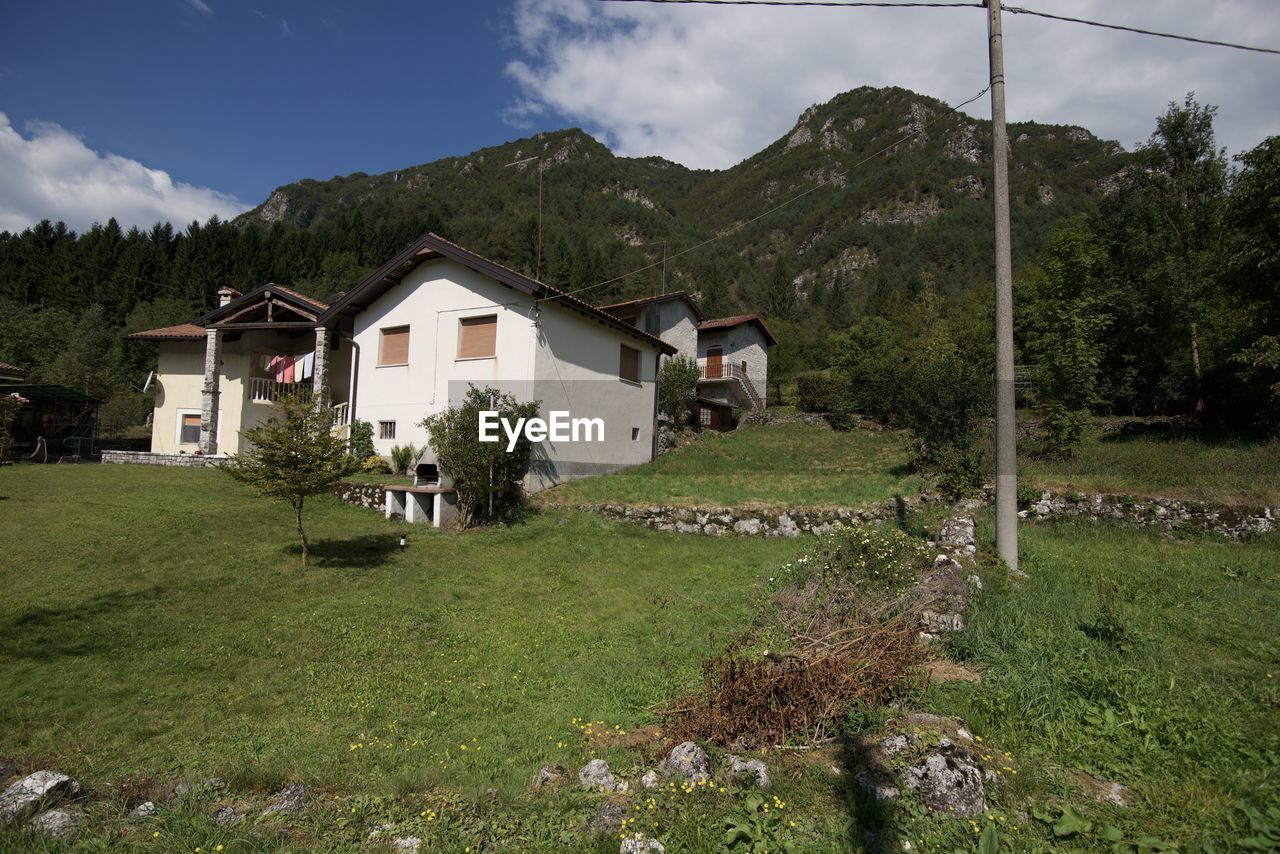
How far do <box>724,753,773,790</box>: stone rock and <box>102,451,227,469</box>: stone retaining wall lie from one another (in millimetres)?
20442

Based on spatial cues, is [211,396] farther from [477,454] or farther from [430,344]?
[477,454]

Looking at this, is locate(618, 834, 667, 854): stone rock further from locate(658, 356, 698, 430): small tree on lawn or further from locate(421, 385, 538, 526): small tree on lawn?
locate(658, 356, 698, 430): small tree on lawn

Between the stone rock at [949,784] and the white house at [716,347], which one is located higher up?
the white house at [716,347]

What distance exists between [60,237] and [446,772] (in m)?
86.4

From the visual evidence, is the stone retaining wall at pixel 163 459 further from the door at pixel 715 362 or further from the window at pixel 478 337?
the door at pixel 715 362

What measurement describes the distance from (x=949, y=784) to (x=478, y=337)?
15529mm

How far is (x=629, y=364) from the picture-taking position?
19984mm

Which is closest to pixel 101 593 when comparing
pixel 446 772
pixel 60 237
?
pixel 446 772

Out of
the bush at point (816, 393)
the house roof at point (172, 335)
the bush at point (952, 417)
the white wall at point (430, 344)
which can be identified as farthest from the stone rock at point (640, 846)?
the bush at point (816, 393)

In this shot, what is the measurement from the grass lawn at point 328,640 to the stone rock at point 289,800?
21cm

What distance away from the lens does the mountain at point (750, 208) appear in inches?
2456

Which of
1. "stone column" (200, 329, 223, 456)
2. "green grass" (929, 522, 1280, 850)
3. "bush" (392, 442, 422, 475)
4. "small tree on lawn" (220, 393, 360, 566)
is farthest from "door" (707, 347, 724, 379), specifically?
"green grass" (929, 522, 1280, 850)

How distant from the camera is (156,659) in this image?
6008 mm

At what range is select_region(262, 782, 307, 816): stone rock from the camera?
3.47 metres
